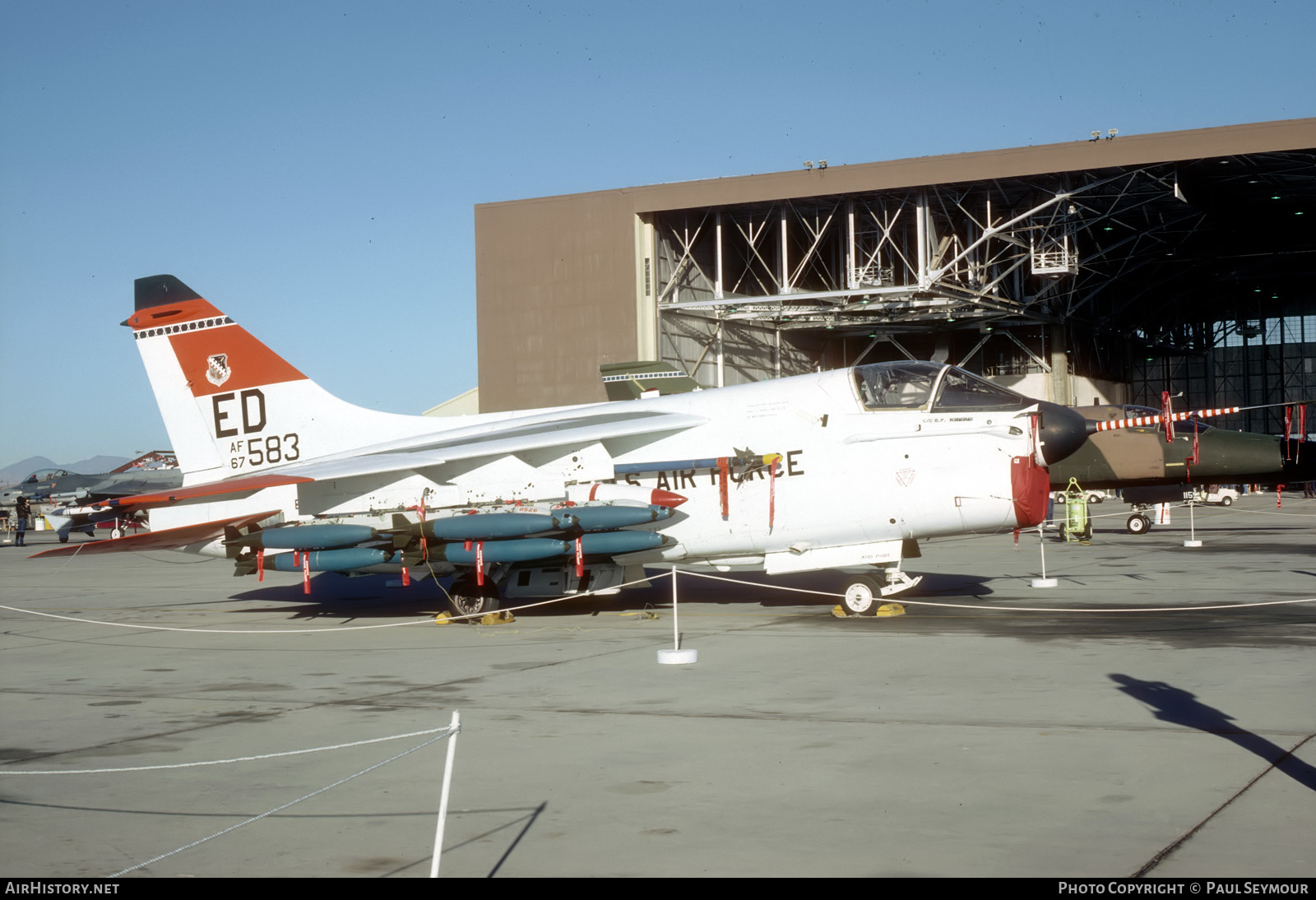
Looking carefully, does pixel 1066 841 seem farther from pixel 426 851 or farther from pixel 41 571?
pixel 41 571

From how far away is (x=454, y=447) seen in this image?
1465cm

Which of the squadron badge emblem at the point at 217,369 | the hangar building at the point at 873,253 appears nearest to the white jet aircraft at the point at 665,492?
the squadron badge emblem at the point at 217,369

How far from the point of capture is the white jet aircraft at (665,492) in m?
13.2

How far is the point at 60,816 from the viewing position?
5.73m

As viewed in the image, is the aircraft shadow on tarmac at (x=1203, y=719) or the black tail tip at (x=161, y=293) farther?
the black tail tip at (x=161, y=293)

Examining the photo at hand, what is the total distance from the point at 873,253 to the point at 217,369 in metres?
30.3

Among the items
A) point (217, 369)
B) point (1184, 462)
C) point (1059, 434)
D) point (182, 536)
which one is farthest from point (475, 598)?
point (1184, 462)

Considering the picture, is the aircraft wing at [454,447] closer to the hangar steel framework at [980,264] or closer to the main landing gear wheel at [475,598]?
the main landing gear wheel at [475,598]

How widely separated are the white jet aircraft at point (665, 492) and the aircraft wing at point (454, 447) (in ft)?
0.13

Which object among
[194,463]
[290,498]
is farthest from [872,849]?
[194,463]

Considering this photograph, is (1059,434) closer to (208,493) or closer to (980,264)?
(208,493)

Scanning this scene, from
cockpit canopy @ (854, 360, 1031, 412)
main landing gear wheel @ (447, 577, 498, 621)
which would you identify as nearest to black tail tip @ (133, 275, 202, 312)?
main landing gear wheel @ (447, 577, 498, 621)

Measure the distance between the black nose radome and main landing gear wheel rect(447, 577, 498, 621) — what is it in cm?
706

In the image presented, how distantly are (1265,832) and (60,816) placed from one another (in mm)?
5735
